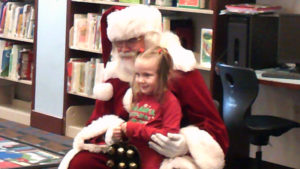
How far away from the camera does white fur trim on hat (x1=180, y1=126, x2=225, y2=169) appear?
7.68 feet

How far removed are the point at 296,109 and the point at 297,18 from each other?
0.64 m

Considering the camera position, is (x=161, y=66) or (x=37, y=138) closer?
(x=161, y=66)

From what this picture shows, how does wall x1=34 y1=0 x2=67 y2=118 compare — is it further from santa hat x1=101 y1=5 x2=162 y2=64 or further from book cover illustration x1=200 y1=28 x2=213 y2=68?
santa hat x1=101 y1=5 x2=162 y2=64

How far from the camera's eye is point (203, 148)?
92.7 inches

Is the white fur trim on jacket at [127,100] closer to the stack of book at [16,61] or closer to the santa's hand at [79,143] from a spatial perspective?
the santa's hand at [79,143]

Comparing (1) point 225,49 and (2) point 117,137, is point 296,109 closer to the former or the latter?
(1) point 225,49

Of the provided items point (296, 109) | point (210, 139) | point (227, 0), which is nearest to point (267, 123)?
point (296, 109)

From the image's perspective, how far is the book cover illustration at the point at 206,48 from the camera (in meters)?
3.89

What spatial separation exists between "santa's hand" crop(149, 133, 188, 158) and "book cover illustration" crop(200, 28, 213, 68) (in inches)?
63.9

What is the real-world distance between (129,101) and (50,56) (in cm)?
268

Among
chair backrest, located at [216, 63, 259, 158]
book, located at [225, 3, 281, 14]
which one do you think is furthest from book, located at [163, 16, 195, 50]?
chair backrest, located at [216, 63, 259, 158]

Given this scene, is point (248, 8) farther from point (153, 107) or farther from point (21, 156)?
point (21, 156)

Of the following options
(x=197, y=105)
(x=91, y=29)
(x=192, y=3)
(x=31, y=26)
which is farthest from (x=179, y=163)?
(x=31, y=26)

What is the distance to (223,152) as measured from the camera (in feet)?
8.08
